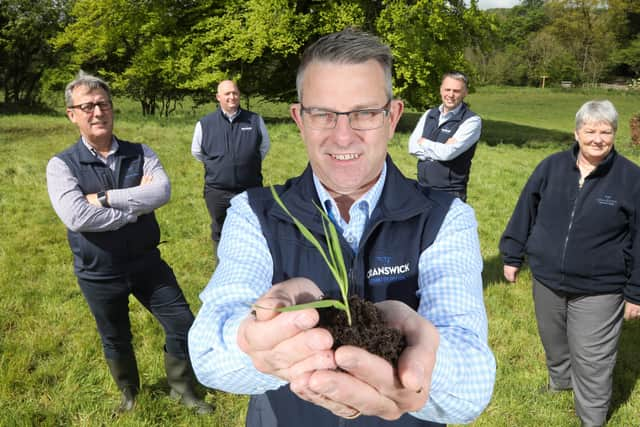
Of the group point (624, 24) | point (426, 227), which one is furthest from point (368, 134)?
point (624, 24)

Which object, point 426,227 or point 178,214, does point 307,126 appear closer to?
point 426,227

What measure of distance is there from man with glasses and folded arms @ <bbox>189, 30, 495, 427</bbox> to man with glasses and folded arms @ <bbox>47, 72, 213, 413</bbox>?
2.10 meters

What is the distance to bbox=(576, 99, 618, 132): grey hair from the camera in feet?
12.1

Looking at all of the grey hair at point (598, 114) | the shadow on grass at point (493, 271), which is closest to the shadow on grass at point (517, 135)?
the shadow on grass at point (493, 271)

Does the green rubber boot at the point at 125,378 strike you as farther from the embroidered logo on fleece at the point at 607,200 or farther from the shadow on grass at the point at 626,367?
the shadow on grass at the point at 626,367

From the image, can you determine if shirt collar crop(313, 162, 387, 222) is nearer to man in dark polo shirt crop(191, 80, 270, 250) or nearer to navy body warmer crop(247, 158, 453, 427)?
navy body warmer crop(247, 158, 453, 427)

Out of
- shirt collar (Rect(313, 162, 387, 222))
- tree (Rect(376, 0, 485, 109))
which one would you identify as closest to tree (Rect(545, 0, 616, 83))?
tree (Rect(376, 0, 485, 109))

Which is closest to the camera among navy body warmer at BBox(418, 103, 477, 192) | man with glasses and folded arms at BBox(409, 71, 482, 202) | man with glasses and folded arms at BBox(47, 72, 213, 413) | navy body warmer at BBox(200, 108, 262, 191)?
man with glasses and folded arms at BBox(47, 72, 213, 413)

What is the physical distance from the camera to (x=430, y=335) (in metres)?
1.21

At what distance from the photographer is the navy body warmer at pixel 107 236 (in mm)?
3564

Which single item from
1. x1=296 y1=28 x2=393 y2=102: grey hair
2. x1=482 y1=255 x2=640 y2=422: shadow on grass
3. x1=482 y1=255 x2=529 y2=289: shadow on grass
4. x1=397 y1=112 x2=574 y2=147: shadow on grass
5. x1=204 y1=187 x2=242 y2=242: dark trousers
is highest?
x1=296 y1=28 x2=393 y2=102: grey hair

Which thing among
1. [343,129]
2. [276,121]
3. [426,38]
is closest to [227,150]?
[343,129]

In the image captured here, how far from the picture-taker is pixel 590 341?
388 centimetres

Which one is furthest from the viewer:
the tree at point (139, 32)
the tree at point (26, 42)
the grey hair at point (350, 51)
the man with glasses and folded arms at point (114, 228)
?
the tree at point (26, 42)
